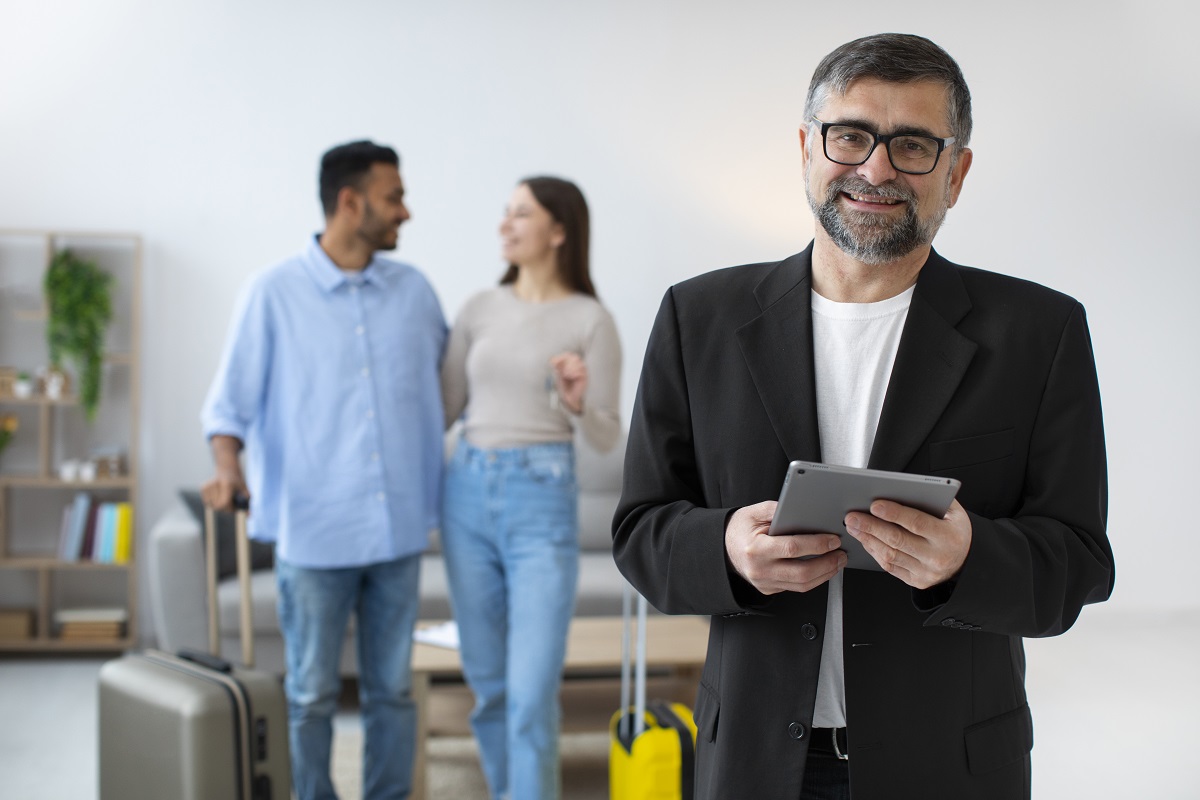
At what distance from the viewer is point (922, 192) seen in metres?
1.08

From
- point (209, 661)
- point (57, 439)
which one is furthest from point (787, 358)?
point (57, 439)

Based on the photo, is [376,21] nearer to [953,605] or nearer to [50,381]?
[50,381]

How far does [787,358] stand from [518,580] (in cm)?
134

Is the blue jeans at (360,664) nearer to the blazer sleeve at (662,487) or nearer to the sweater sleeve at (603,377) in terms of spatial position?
the sweater sleeve at (603,377)

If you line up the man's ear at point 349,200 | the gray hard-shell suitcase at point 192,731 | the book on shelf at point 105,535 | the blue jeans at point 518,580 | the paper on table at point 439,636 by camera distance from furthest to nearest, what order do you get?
the book on shelf at point 105,535
the paper on table at point 439,636
the man's ear at point 349,200
the blue jeans at point 518,580
the gray hard-shell suitcase at point 192,731

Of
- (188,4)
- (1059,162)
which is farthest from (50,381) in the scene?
(1059,162)

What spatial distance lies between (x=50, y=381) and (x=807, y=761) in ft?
12.7

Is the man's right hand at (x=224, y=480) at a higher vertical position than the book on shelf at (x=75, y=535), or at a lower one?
higher

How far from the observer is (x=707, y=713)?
117 cm

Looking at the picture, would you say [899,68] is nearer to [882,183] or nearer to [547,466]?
[882,183]

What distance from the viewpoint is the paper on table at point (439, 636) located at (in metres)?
2.96

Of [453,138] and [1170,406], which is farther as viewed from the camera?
[453,138]

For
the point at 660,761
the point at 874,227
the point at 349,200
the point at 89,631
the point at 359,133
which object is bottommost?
the point at 89,631

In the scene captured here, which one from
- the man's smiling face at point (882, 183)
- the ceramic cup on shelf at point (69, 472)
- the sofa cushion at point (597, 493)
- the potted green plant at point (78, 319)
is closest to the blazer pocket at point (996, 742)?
the man's smiling face at point (882, 183)
